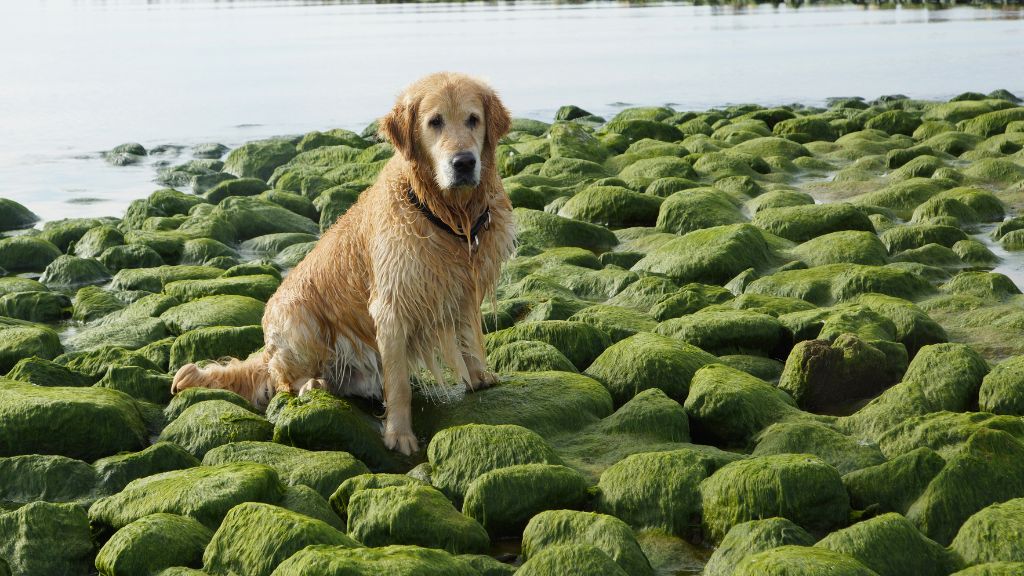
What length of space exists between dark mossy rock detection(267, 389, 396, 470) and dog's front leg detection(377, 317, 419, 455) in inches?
4.4

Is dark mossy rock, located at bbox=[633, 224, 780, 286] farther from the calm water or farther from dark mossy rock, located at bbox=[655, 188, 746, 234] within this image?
the calm water

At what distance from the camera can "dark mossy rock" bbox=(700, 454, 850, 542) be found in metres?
4.83

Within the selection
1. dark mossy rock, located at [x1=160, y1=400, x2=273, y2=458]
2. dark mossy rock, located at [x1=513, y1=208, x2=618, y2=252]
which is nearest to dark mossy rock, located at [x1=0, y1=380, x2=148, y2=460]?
dark mossy rock, located at [x1=160, y1=400, x2=273, y2=458]

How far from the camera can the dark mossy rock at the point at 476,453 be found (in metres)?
5.45

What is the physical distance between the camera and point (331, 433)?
5938 mm

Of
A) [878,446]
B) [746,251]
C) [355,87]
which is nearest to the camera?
[878,446]

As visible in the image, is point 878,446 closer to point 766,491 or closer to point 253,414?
point 766,491

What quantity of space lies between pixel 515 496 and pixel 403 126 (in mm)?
2158

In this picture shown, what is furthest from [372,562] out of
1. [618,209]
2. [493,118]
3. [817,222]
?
[618,209]

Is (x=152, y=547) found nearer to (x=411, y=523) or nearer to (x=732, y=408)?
(x=411, y=523)

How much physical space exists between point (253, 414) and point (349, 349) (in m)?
0.68

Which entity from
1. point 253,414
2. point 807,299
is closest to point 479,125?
point 253,414

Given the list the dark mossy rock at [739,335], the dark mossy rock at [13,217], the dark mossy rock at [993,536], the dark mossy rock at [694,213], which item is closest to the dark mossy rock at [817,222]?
the dark mossy rock at [694,213]

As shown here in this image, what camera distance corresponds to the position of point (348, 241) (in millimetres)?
6461
